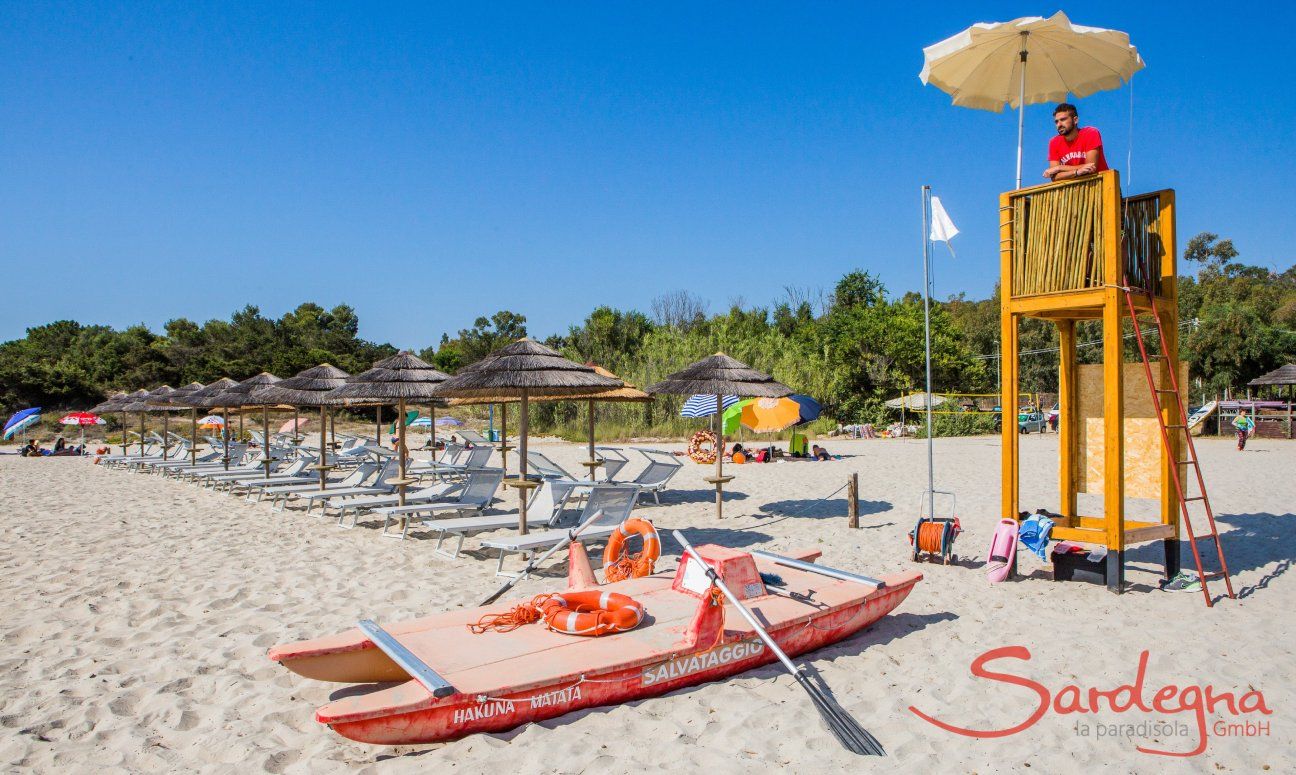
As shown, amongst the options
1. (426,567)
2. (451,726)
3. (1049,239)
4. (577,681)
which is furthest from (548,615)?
(1049,239)

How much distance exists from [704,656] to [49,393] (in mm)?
41041

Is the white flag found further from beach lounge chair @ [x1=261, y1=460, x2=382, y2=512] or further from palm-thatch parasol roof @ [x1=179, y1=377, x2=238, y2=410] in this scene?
palm-thatch parasol roof @ [x1=179, y1=377, x2=238, y2=410]

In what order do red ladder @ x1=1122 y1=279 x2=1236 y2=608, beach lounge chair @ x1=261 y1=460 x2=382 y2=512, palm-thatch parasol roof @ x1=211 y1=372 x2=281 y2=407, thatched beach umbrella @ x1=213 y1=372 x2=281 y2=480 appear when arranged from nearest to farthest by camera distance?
red ladder @ x1=1122 y1=279 x2=1236 y2=608 < beach lounge chair @ x1=261 y1=460 x2=382 y2=512 < thatched beach umbrella @ x1=213 y1=372 x2=281 y2=480 < palm-thatch parasol roof @ x1=211 y1=372 x2=281 y2=407

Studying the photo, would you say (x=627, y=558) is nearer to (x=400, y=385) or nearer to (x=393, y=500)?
(x=400, y=385)

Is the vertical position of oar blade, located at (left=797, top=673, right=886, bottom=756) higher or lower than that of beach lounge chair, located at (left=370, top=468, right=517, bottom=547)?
lower

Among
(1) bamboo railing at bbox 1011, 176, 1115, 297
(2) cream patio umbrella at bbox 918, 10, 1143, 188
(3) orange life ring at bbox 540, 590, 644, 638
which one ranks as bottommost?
(3) orange life ring at bbox 540, 590, 644, 638

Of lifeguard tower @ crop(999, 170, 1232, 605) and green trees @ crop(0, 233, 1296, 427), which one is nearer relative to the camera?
lifeguard tower @ crop(999, 170, 1232, 605)

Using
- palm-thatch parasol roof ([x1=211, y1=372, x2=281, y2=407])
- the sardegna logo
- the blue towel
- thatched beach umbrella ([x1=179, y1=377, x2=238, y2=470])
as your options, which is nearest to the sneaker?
the blue towel

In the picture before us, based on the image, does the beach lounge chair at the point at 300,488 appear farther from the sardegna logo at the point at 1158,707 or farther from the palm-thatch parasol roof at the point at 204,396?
the sardegna logo at the point at 1158,707

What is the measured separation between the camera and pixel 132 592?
6.52m

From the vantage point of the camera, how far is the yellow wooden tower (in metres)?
6.28

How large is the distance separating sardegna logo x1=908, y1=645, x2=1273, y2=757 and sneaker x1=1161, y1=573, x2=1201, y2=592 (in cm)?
222

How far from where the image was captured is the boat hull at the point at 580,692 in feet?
11.6

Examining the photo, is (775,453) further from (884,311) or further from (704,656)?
(884,311)
